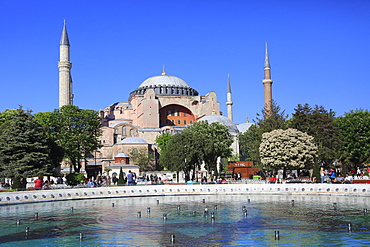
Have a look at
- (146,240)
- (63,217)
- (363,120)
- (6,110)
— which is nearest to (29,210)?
(63,217)

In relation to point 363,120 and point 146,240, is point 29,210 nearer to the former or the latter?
point 146,240

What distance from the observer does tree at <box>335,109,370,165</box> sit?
3844 centimetres

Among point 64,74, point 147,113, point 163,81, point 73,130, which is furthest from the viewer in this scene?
point 163,81

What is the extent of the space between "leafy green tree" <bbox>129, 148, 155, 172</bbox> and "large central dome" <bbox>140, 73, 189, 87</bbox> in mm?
20945

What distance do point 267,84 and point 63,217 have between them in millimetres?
50428

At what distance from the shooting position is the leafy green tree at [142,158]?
57.5 metres

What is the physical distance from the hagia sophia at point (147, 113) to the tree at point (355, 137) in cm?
1357

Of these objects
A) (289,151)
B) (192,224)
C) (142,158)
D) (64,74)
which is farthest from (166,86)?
(192,224)

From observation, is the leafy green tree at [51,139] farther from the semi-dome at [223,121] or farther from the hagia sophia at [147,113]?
the semi-dome at [223,121]

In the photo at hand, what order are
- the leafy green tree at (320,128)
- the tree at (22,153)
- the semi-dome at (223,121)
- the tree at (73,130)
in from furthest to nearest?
the semi-dome at (223,121) → the tree at (73,130) → the leafy green tree at (320,128) → the tree at (22,153)

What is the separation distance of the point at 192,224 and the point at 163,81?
64.9m

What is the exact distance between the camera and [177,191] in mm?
28016

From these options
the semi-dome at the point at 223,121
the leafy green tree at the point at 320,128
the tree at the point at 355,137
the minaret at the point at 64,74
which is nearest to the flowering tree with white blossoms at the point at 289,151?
the leafy green tree at the point at 320,128

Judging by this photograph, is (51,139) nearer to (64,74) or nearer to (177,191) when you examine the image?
(177,191)
